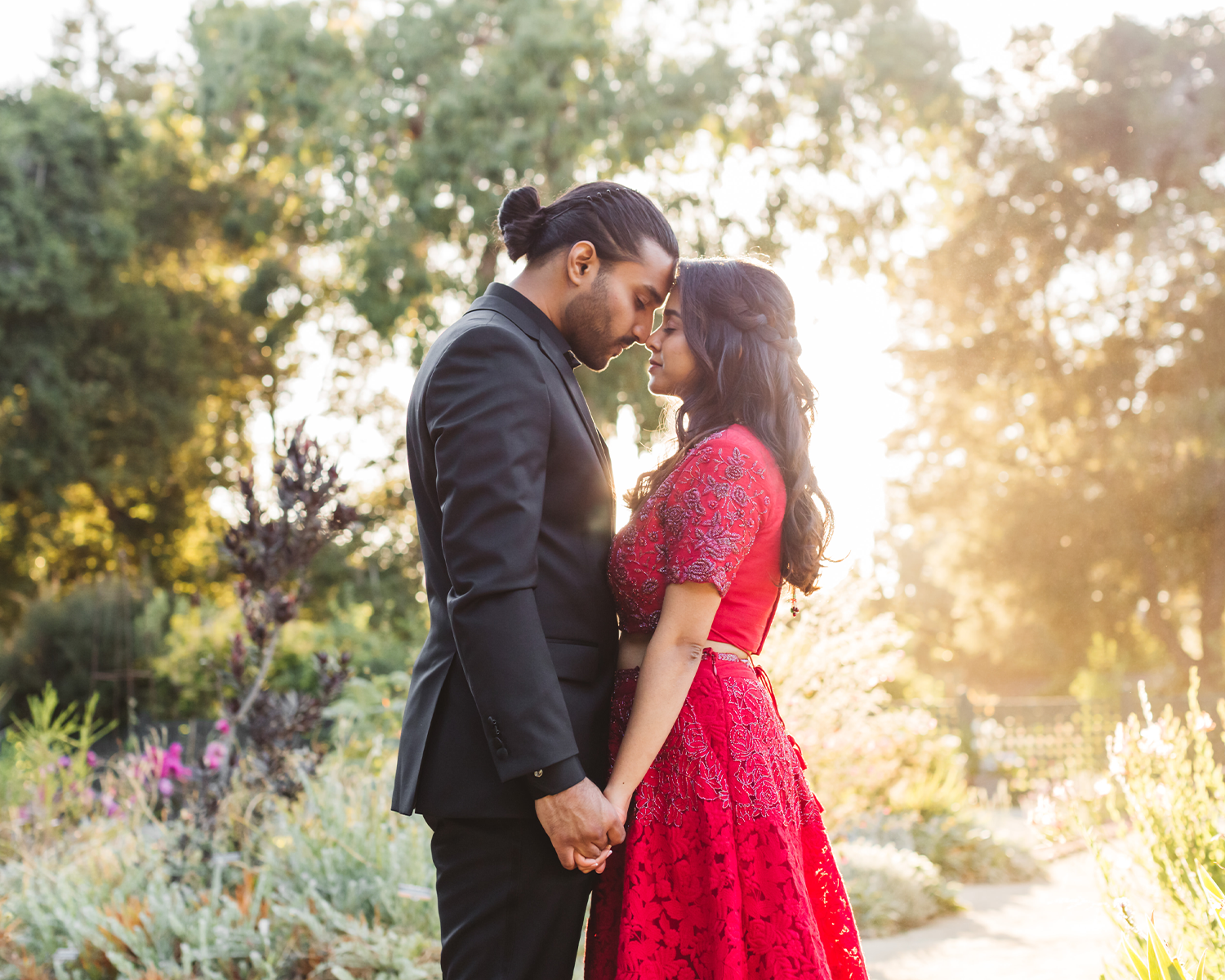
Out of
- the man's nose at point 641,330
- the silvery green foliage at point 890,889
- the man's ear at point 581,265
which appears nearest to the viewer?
the man's ear at point 581,265

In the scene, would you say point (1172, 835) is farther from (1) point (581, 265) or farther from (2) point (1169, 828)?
(1) point (581, 265)

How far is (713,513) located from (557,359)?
0.45 meters

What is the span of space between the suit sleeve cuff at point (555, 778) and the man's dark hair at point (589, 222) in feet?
3.36

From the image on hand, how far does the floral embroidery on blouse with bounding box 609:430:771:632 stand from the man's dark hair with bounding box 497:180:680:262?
449mm

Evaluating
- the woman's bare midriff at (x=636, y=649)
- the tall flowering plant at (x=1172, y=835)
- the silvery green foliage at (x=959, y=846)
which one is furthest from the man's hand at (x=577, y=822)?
the silvery green foliage at (x=959, y=846)

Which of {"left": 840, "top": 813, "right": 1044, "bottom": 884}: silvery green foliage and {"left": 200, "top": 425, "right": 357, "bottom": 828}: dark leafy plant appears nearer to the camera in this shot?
{"left": 200, "top": 425, "right": 357, "bottom": 828}: dark leafy plant

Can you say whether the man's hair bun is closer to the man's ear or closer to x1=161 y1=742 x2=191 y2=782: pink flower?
the man's ear

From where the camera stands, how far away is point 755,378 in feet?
7.23

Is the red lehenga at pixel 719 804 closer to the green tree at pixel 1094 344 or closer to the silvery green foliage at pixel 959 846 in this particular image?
the silvery green foliage at pixel 959 846

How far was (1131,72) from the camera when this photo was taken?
1577cm

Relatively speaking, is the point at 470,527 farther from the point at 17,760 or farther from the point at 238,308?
the point at 238,308

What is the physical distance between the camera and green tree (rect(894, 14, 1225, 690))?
50.8 feet

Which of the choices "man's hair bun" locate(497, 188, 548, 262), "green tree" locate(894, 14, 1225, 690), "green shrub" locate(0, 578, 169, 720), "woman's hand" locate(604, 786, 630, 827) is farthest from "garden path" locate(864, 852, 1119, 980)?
"green tree" locate(894, 14, 1225, 690)

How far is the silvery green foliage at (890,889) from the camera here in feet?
17.0
